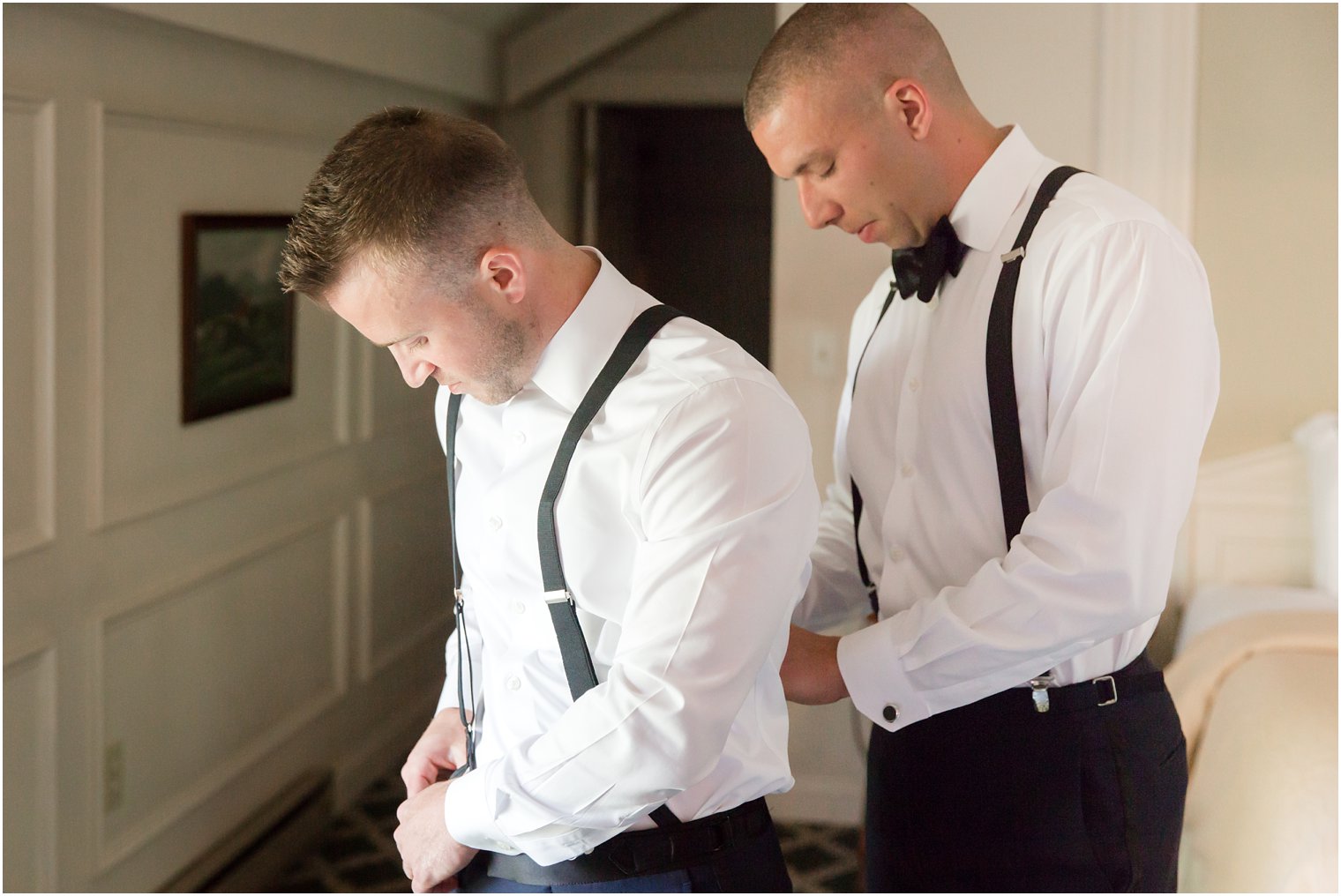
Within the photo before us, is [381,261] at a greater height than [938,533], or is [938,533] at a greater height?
[381,261]

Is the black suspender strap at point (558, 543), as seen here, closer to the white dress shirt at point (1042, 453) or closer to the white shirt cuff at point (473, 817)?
the white shirt cuff at point (473, 817)

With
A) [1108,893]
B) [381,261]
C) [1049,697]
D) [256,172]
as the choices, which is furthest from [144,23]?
[1108,893]

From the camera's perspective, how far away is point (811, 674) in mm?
1417

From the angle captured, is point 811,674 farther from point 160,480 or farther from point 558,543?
point 160,480

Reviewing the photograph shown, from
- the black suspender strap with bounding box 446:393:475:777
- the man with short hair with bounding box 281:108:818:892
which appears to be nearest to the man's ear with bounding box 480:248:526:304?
the man with short hair with bounding box 281:108:818:892

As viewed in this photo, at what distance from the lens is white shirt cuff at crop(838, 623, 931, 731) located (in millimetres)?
1381

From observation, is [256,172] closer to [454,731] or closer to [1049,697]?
[454,731]

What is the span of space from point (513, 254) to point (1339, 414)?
8.30ft

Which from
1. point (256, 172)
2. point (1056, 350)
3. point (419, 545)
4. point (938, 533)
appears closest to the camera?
point (1056, 350)

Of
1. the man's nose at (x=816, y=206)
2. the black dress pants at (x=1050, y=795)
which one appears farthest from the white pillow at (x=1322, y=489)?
the man's nose at (x=816, y=206)

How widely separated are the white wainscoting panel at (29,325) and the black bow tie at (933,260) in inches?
66.8

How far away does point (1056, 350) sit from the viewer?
4.41ft

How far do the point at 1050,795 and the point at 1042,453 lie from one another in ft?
1.35

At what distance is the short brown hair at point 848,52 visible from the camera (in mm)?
1484
